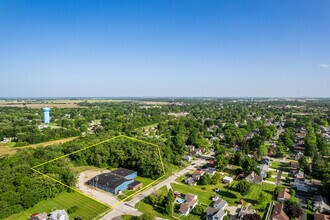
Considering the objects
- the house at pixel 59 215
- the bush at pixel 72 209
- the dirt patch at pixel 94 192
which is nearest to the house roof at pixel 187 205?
the dirt patch at pixel 94 192

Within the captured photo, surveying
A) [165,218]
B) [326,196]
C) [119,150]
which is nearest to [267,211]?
[326,196]

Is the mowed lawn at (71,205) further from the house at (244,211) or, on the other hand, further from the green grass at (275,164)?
the green grass at (275,164)

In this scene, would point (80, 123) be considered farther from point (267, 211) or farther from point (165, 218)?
point (267, 211)

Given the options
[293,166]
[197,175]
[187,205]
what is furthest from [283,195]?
[293,166]

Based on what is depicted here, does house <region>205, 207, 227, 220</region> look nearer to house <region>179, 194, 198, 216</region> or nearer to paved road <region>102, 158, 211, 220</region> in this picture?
house <region>179, 194, 198, 216</region>

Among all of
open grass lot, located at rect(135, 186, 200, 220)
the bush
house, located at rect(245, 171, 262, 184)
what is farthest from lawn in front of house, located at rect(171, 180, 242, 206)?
the bush

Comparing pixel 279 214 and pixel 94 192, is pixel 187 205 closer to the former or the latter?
pixel 279 214
